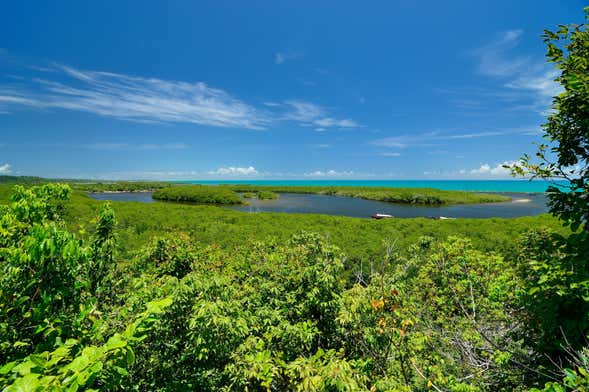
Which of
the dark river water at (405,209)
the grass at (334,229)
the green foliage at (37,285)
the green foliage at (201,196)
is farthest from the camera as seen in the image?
the green foliage at (201,196)

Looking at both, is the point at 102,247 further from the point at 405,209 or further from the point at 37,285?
the point at 405,209

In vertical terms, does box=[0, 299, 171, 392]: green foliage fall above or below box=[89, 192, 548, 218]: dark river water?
above

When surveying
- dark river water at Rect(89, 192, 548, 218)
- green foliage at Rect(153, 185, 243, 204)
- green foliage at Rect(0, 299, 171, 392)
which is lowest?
dark river water at Rect(89, 192, 548, 218)

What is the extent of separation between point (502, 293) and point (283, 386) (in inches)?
191

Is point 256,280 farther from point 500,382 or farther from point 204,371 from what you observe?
point 500,382

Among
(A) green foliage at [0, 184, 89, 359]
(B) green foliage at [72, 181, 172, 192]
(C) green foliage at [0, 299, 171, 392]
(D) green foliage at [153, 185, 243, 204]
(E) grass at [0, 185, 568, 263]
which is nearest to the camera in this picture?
(C) green foliage at [0, 299, 171, 392]

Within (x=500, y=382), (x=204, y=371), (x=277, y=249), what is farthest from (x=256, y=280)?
(x=500, y=382)

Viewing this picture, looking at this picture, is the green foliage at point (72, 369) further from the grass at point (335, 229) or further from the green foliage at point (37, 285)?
the grass at point (335, 229)

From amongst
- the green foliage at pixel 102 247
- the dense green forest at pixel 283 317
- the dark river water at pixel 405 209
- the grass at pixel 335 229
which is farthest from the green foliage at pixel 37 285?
the dark river water at pixel 405 209

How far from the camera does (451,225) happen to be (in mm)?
15820

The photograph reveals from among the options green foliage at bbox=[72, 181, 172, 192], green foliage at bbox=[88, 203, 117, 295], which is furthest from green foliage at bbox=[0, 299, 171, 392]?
green foliage at bbox=[72, 181, 172, 192]

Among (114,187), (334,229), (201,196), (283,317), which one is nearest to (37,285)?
(283,317)

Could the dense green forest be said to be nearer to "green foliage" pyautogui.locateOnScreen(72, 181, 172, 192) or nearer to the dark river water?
the dark river water

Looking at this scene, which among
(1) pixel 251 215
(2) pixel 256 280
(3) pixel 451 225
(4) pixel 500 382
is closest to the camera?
(4) pixel 500 382
